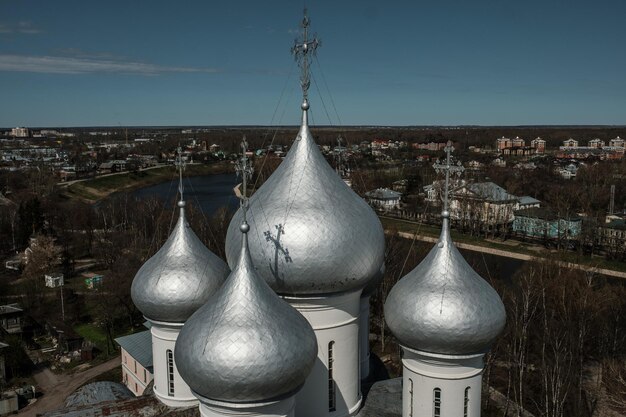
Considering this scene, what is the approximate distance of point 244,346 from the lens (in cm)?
741

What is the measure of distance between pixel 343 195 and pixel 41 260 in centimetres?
3056

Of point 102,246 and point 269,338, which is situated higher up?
point 269,338

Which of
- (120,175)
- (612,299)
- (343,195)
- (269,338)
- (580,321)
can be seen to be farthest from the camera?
(120,175)

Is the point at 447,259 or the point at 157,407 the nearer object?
the point at 447,259

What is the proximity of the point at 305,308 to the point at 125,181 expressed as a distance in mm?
73416

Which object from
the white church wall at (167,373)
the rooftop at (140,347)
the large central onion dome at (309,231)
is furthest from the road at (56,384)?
the large central onion dome at (309,231)

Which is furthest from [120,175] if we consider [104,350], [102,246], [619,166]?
[619,166]

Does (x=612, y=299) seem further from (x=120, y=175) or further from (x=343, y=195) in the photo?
(x=120, y=175)

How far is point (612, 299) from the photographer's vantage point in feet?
79.6

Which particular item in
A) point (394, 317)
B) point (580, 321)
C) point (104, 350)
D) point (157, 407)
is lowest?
point (104, 350)

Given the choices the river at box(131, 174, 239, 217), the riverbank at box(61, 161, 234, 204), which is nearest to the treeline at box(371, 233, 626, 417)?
the river at box(131, 174, 239, 217)

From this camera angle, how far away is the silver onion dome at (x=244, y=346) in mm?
7414

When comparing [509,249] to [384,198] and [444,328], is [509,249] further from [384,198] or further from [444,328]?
[444,328]

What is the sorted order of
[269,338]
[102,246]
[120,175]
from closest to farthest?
[269,338] → [102,246] → [120,175]
